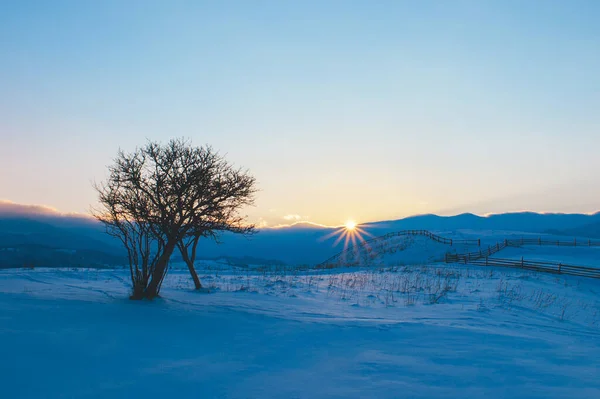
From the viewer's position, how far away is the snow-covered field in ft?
19.6

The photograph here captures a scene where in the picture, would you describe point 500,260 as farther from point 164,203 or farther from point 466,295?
→ point 164,203

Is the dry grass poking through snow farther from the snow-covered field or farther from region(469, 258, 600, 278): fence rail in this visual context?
region(469, 258, 600, 278): fence rail

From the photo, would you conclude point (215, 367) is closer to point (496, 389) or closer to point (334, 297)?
point (496, 389)

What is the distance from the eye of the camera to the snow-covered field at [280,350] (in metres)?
5.98

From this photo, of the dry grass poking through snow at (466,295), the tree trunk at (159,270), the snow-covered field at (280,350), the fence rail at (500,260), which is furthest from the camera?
the fence rail at (500,260)

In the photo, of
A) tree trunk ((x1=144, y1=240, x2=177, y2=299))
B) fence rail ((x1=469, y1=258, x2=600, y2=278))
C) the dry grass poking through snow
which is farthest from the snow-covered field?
fence rail ((x1=469, y1=258, x2=600, y2=278))

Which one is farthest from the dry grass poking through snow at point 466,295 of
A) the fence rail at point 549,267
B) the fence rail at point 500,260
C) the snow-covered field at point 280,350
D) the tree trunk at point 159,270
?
the fence rail at point 500,260

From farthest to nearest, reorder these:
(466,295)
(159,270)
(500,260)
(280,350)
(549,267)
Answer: (500,260)
(549,267)
(466,295)
(159,270)
(280,350)

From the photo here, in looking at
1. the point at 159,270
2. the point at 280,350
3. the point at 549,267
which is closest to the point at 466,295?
the point at 280,350

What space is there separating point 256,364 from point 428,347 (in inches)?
150

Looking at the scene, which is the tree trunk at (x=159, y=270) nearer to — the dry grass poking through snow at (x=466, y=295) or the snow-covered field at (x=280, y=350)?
the snow-covered field at (x=280, y=350)

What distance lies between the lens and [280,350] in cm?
819

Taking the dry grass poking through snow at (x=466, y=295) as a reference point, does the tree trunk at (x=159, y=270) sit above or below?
above

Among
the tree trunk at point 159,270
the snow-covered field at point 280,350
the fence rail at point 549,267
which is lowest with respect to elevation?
the fence rail at point 549,267
